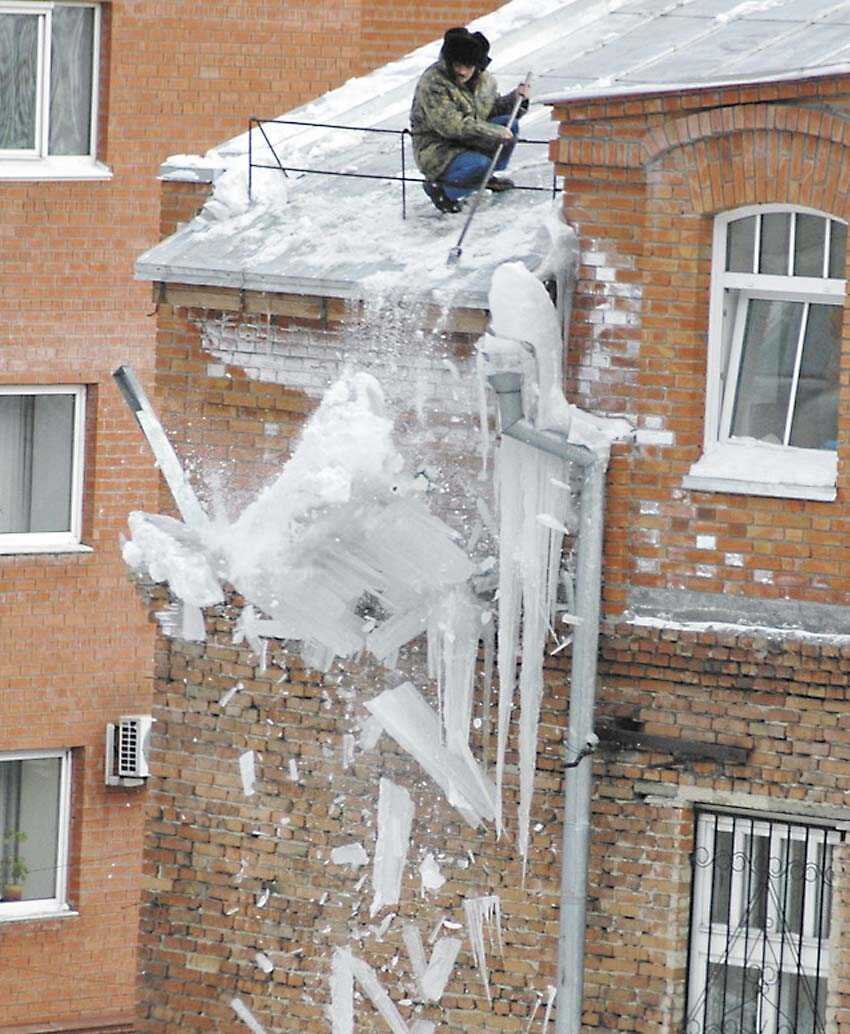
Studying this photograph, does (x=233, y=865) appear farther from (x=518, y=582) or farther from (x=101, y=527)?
(x=101, y=527)

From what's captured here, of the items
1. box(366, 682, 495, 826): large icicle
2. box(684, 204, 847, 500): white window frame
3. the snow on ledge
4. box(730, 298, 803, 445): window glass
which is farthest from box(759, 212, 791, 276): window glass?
box(366, 682, 495, 826): large icicle

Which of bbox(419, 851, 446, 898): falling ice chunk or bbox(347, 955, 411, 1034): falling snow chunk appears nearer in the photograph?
bbox(419, 851, 446, 898): falling ice chunk

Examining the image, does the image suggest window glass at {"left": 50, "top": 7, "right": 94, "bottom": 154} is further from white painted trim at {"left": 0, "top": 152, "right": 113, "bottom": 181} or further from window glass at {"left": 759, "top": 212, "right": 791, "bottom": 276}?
window glass at {"left": 759, "top": 212, "right": 791, "bottom": 276}

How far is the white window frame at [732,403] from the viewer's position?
12.6m

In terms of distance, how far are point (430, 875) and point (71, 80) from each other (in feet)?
27.9

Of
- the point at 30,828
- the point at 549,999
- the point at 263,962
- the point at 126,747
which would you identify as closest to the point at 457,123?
the point at 549,999

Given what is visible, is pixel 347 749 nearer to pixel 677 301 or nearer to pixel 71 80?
pixel 677 301

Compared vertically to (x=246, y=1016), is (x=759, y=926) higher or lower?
higher

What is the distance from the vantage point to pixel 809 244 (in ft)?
41.2

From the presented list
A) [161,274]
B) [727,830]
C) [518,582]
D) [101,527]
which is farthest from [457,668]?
[101,527]

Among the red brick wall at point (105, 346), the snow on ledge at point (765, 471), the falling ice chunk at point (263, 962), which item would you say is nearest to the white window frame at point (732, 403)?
the snow on ledge at point (765, 471)

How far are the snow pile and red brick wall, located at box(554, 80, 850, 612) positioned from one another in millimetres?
1110

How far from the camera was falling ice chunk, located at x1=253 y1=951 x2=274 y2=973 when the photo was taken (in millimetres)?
14219


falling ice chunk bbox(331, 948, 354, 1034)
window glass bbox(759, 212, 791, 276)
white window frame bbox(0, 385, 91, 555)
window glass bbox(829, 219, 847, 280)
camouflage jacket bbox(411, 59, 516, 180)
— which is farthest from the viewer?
white window frame bbox(0, 385, 91, 555)
